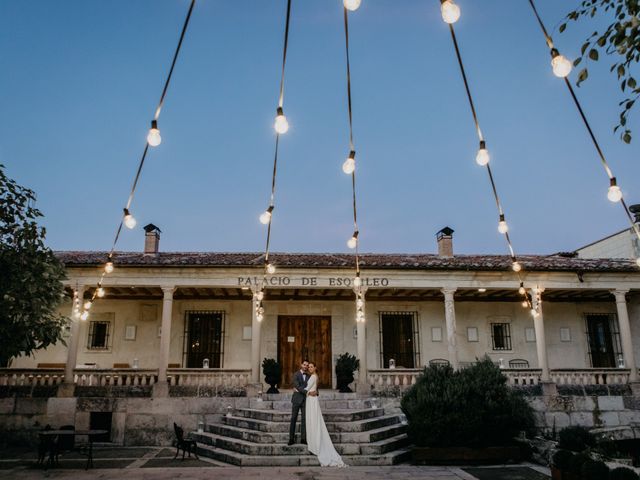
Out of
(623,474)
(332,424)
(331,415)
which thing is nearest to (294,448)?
(332,424)

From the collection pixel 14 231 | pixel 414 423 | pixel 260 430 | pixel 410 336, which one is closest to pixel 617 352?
pixel 410 336

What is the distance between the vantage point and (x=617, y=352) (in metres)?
17.8

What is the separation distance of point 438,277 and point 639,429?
6.57 meters

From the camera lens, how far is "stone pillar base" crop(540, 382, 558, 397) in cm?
1441

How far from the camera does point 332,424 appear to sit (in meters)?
11.3

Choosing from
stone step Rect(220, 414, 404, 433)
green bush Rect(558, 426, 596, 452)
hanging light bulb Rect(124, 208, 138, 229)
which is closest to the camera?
hanging light bulb Rect(124, 208, 138, 229)

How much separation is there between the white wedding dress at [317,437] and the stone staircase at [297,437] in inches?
8.2

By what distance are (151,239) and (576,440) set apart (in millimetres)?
14385

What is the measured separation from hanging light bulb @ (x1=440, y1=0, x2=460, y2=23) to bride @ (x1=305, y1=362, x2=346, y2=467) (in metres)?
8.32

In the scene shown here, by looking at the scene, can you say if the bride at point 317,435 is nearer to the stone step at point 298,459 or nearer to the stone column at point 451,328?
the stone step at point 298,459

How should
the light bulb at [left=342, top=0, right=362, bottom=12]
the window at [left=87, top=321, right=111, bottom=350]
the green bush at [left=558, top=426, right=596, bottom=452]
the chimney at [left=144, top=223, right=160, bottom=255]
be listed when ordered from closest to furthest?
the light bulb at [left=342, top=0, right=362, bottom=12], the green bush at [left=558, top=426, right=596, bottom=452], the window at [left=87, top=321, right=111, bottom=350], the chimney at [left=144, top=223, right=160, bottom=255]

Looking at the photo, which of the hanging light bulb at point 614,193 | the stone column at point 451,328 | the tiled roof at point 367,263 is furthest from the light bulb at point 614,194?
the stone column at point 451,328

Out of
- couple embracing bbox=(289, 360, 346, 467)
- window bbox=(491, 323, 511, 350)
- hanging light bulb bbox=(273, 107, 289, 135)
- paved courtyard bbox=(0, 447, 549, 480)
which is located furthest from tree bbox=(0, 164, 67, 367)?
window bbox=(491, 323, 511, 350)

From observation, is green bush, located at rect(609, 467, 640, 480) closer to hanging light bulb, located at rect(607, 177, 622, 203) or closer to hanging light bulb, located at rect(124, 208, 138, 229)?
hanging light bulb, located at rect(607, 177, 622, 203)
